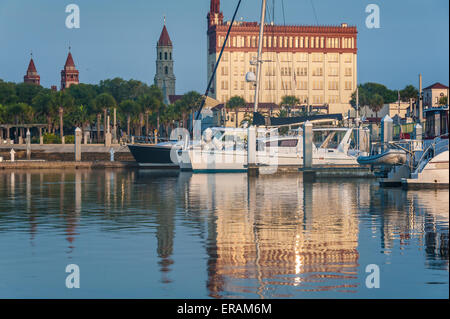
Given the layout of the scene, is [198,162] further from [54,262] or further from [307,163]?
[54,262]

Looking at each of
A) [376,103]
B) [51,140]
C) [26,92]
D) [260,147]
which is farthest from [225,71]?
[260,147]

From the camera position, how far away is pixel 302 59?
17612 centimetres

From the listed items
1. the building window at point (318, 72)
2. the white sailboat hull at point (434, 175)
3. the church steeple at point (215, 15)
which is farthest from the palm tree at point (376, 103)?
the white sailboat hull at point (434, 175)

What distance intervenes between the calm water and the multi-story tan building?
143 meters

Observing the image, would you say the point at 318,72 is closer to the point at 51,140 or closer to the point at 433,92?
the point at 433,92

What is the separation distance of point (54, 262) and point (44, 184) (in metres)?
25.5

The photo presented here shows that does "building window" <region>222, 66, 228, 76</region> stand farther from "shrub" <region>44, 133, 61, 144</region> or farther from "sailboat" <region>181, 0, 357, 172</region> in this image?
"sailboat" <region>181, 0, 357, 172</region>

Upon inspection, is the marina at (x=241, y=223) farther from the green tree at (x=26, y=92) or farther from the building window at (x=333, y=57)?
the building window at (x=333, y=57)

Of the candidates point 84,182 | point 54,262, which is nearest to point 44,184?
point 84,182

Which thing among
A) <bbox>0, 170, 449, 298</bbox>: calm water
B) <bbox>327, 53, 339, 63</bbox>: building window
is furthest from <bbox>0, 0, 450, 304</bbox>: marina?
<bbox>327, 53, 339, 63</bbox>: building window

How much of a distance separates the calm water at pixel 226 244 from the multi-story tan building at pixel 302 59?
143 meters

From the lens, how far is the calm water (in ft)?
41.5

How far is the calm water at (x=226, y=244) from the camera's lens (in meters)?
12.6

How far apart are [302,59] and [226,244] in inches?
6367
